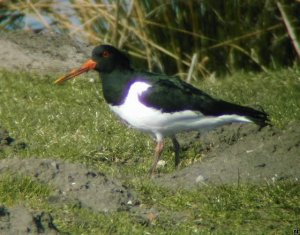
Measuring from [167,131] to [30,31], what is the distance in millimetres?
6183

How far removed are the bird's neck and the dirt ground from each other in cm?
85

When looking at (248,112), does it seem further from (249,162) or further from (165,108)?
(165,108)

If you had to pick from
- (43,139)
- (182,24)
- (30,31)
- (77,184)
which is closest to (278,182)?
(77,184)

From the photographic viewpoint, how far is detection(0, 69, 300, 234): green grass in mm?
6812

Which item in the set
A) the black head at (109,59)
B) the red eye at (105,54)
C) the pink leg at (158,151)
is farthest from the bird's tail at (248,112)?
the red eye at (105,54)

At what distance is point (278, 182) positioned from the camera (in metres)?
7.68

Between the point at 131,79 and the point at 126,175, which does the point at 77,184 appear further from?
the point at 131,79

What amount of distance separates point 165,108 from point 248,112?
76 centimetres

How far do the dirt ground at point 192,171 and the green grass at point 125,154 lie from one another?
168mm

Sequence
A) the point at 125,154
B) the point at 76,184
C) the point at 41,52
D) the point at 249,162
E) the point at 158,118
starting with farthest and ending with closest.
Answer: the point at 41,52 < the point at 125,154 < the point at 158,118 < the point at 249,162 < the point at 76,184

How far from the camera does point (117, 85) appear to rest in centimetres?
870

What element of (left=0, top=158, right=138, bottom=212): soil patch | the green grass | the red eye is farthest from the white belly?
(left=0, top=158, right=138, bottom=212): soil patch

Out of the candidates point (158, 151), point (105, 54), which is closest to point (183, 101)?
point (158, 151)

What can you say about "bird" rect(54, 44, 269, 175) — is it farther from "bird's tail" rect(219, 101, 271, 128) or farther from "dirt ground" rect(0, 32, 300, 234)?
"dirt ground" rect(0, 32, 300, 234)
